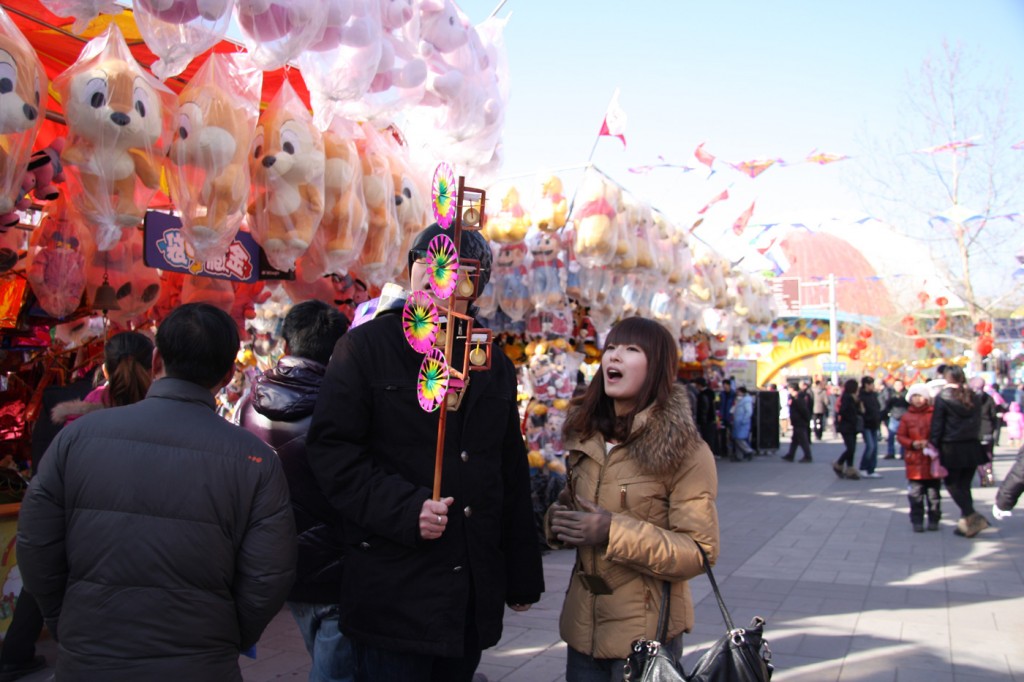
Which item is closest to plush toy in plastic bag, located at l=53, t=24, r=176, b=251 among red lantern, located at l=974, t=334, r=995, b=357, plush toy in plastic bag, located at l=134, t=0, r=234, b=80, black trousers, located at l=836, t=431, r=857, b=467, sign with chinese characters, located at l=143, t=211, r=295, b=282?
plush toy in plastic bag, located at l=134, t=0, r=234, b=80

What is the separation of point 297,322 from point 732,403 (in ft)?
52.3

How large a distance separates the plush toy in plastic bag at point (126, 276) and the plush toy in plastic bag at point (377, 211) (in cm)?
136

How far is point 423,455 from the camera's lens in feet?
6.92

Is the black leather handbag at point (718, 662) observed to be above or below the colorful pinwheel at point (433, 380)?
below

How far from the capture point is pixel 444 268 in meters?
2.00

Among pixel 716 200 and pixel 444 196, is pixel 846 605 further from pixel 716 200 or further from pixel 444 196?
pixel 716 200

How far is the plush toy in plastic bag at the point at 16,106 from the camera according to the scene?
2.99m

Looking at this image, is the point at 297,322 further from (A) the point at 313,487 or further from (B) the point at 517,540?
(B) the point at 517,540

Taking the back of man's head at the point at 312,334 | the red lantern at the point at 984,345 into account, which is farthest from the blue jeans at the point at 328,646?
the red lantern at the point at 984,345

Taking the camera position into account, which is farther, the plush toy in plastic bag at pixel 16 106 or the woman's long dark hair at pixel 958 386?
the woman's long dark hair at pixel 958 386

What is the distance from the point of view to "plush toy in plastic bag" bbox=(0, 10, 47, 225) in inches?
118

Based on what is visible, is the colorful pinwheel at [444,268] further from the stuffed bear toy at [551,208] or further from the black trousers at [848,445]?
the black trousers at [848,445]

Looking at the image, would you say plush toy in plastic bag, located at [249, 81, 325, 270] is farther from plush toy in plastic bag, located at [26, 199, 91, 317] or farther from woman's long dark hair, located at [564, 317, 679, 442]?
woman's long dark hair, located at [564, 317, 679, 442]

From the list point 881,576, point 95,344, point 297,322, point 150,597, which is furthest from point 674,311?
point 150,597
